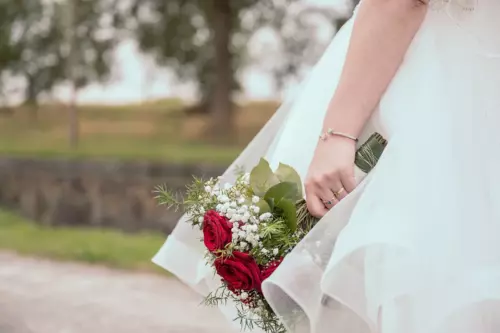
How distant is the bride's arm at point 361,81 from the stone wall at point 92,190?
589 cm

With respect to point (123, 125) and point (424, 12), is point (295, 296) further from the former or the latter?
point (123, 125)

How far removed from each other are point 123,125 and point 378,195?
8905 mm

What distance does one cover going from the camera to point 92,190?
294 inches

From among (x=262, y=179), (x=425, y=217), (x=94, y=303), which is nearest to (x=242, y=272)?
(x=262, y=179)

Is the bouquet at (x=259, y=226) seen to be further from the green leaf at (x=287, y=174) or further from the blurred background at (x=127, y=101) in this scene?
the blurred background at (x=127, y=101)

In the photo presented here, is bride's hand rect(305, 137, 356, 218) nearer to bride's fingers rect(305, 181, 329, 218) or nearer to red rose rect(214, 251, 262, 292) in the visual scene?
bride's fingers rect(305, 181, 329, 218)

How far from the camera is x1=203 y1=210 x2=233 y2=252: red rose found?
960mm

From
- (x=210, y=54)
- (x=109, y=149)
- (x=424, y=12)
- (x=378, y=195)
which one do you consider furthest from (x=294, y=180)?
(x=210, y=54)

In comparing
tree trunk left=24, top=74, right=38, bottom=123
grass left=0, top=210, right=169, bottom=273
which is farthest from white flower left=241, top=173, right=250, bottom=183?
tree trunk left=24, top=74, right=38, bottom=123

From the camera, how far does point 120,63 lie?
30.6ft

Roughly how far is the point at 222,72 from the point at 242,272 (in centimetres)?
862

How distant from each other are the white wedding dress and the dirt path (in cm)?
240

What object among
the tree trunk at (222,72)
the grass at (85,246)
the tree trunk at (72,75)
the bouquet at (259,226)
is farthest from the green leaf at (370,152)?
the tree trunk at (222,72)

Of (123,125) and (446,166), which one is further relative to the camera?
(123,125)
